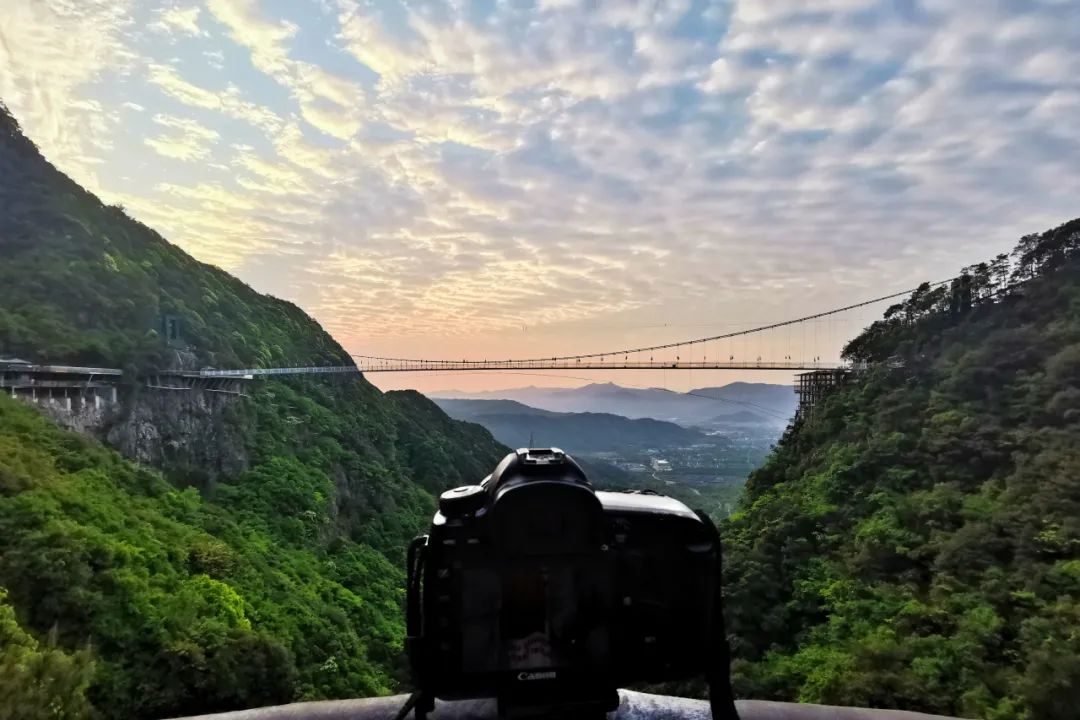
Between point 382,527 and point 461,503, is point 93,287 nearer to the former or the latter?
point 382,527

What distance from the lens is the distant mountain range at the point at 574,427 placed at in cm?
5572

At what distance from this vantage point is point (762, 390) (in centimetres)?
5959

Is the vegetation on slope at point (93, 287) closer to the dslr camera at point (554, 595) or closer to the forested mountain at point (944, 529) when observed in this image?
the dslr camera at point (554, 595)

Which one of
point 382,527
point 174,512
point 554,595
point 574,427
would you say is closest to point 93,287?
point 174,512

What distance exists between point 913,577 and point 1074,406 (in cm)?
600

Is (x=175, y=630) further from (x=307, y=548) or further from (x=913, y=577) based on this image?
(x=913, y=577)

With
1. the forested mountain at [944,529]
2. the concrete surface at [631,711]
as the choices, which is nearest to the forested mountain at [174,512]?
the concrete surface at [631,711]

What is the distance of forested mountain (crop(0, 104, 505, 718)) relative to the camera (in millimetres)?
8367

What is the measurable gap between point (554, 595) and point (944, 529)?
14468 mm

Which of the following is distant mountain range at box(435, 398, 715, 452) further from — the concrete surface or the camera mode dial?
the camera mode dial

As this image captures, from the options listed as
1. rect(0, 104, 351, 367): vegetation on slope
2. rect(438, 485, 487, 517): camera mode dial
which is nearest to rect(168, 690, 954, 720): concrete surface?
rect(438, 485, 487, 517): camera mode dial

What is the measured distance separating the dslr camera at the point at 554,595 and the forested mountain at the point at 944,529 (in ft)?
28.3

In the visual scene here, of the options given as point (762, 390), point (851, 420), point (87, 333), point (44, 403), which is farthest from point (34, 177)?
point (762, 390)

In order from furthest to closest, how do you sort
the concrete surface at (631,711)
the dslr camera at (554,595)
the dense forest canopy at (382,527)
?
the dense forest canopy at (382,527)
the concrete surface at (631,711)
the dslr camera at (554,595)
